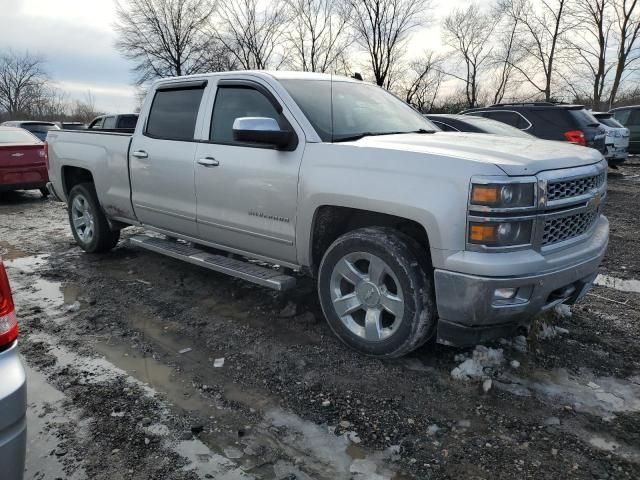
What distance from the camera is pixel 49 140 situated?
21.0ft

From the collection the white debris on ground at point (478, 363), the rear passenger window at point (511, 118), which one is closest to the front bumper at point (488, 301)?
the white debris on ground at point (478, 363)

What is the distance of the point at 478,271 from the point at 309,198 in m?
1.29

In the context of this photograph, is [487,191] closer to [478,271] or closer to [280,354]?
[478,271]

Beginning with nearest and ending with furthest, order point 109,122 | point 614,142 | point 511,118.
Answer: point 511,118 → point 614,142 → point 109,122

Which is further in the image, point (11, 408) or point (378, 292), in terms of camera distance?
point (378, 292)

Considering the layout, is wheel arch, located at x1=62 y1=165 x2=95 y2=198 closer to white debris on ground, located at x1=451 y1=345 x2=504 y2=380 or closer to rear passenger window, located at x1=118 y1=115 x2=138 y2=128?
rear passenger window, located at x1=118 y1=115 x2=138 y2=128

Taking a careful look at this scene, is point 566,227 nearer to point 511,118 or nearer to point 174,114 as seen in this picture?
point 174,114

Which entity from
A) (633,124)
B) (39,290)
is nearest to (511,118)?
(633,124)

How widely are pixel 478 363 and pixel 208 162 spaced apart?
2647 millimetres

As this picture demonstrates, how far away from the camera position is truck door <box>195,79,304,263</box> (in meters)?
3.67

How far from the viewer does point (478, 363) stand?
10.7ft

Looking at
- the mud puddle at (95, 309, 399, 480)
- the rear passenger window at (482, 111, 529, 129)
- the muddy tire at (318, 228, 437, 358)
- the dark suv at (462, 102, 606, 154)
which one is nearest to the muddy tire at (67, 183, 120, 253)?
the mud puddle at (95, 309, 399, 480)

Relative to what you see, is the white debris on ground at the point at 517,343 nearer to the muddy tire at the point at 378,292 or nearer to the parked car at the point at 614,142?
the muddy tire at the point at 378,292

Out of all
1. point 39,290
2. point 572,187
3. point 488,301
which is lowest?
point 39,290
